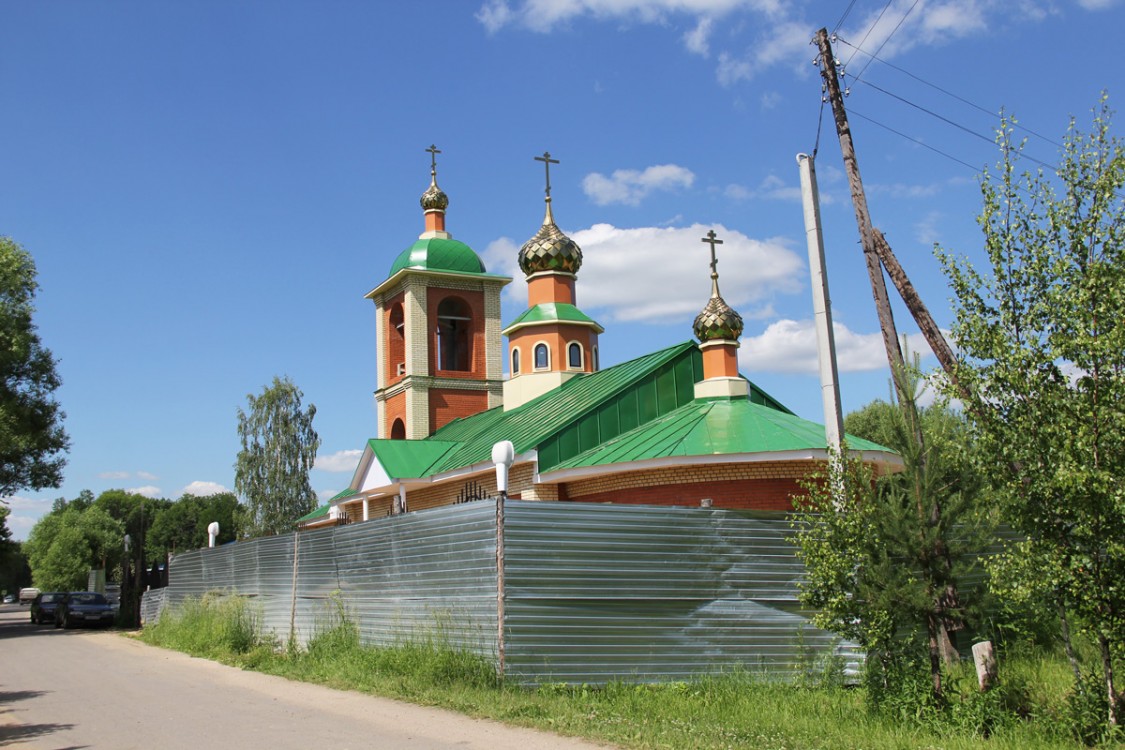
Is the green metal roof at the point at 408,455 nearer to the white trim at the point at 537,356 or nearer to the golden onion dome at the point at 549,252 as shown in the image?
the white trim at the point at 537,356

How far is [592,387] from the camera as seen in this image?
2184 cm

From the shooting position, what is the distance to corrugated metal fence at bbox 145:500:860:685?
34.0ft

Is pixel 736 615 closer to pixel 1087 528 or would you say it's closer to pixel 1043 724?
pixel 1043 724

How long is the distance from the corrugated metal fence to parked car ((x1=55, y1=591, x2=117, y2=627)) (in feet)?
62.4

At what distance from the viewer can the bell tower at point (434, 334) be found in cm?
2866

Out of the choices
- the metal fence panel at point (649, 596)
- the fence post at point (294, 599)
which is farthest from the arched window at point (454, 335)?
the metal fence panel at point (649, 596)

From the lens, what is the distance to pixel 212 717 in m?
9.74

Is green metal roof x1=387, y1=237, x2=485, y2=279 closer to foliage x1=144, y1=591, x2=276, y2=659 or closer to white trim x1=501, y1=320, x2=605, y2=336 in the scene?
white trim x1=501, y1=320, x2=605, y2=336

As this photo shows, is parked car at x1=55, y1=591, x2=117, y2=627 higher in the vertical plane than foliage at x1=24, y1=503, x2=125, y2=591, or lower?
lower

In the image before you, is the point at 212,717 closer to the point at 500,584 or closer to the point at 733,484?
the point at 500,584

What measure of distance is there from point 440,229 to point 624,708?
75.7 feet

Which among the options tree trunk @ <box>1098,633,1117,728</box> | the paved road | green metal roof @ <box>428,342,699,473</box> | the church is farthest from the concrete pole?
green metal roof @ <box>428,342,699,473</box>

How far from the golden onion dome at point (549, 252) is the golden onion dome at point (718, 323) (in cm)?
608

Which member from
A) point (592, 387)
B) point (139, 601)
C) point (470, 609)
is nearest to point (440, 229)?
point (592, 387)
